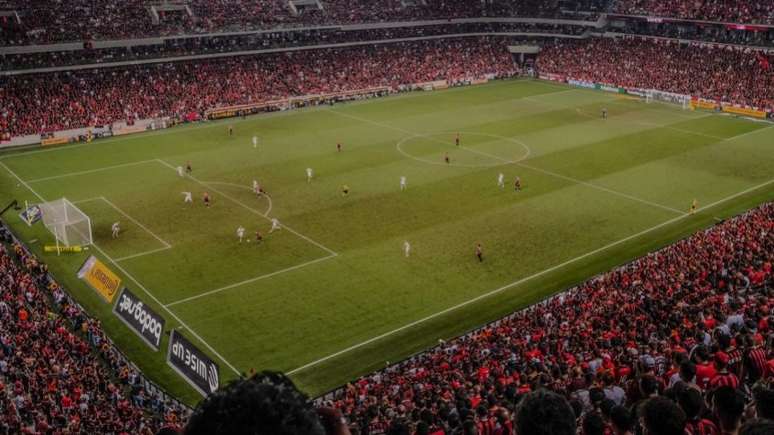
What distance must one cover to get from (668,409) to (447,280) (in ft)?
90.3

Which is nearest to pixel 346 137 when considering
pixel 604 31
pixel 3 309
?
pixel 3 309

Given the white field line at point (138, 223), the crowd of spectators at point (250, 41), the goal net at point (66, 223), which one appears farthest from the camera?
the crowd of spectators at point (250, 41)

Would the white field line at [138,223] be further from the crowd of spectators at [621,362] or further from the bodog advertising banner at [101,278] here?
the crowd of spectators at [621,362]

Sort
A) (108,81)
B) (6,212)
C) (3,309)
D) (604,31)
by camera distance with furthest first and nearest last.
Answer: (604,31) → (108,81) → (6,212) → (3,309)

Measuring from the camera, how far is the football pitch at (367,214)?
30109 mm

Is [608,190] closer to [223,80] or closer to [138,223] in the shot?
[138,223]

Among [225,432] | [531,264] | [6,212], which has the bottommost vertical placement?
[531,264]

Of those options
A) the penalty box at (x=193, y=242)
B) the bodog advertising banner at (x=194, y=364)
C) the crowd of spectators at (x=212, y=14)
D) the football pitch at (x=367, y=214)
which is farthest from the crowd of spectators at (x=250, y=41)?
the bodog advertising banner at (x=194, y=364)

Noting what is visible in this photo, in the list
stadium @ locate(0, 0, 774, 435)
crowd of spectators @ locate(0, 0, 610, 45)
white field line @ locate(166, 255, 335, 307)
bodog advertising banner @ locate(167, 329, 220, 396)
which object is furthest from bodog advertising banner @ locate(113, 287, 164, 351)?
crowd of spectators @ locate(0, 0, 610, 45)

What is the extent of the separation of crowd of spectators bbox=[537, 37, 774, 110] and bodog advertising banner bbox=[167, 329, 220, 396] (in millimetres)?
67323

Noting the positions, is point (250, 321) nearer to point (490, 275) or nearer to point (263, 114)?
point (490, 275)

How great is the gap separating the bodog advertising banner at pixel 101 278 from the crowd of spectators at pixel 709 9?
7910 centimetres

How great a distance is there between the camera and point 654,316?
22.7 m

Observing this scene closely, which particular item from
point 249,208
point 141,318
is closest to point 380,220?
point 249,208
